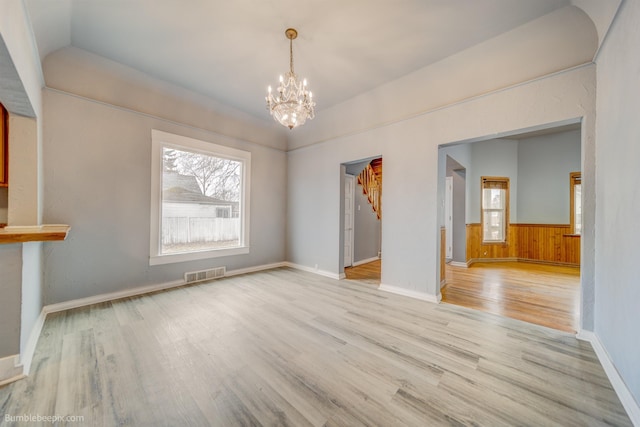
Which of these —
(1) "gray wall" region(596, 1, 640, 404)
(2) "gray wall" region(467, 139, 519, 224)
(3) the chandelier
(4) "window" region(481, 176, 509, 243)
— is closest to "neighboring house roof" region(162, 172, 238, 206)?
(3) the chandelier

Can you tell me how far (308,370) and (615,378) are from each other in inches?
87.3

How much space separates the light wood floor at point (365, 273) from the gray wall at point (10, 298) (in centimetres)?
398

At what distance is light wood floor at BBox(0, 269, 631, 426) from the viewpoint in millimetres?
1416

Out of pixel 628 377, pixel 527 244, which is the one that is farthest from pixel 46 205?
pixel 527 244

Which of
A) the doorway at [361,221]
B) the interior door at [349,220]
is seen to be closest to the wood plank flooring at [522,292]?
the doorway at [361,221]

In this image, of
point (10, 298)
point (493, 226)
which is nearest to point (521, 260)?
point (493, 226)

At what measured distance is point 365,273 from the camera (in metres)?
4.87

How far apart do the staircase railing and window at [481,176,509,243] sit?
114 inches

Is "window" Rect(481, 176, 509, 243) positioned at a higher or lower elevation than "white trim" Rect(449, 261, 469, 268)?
higher

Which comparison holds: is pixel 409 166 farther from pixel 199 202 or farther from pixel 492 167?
pixel 492 167

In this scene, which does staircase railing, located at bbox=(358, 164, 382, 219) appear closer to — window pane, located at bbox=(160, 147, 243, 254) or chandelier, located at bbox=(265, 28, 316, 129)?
window pane, located at bbox=(160, 147, 243, 254)

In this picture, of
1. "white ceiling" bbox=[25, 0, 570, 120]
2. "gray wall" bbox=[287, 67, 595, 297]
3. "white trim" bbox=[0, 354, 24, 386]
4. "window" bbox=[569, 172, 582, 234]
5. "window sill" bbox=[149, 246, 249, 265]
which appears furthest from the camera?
"window" bbox=[569, 172, 582, 234]

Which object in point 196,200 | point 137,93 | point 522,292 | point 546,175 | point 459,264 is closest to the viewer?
point 137,93

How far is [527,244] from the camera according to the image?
20.6 feet
